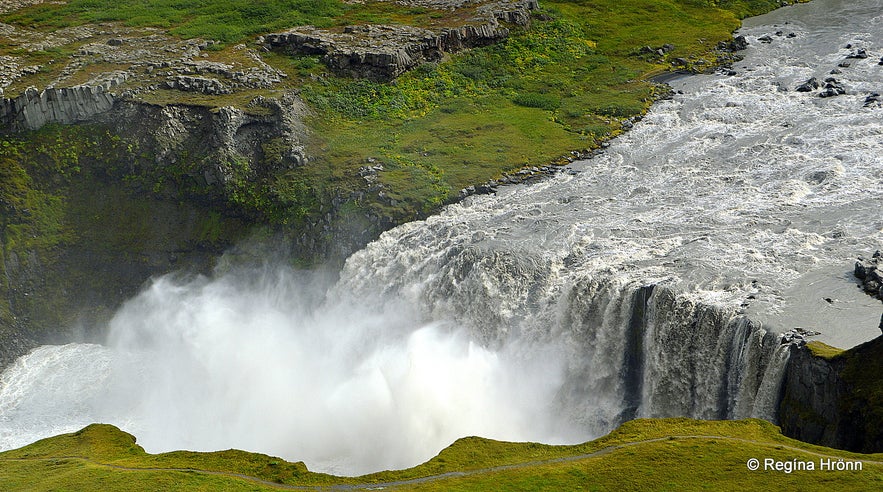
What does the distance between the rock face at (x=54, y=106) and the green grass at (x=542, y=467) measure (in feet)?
114

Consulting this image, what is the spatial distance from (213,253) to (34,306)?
1221 cm

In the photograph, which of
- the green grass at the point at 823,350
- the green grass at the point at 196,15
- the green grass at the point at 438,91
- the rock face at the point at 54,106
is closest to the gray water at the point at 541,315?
the green grass at the point at 823,350

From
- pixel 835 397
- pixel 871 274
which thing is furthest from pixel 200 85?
pixel 835 397

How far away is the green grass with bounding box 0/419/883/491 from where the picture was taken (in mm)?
26969

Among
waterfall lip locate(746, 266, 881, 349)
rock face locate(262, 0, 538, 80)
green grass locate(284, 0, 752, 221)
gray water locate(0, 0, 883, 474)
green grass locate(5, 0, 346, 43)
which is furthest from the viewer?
green grass locate(5, 0, 346, 43)

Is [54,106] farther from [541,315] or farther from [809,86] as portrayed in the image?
[809,86]

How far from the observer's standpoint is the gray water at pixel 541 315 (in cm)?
3831

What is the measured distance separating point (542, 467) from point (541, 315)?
1461cm

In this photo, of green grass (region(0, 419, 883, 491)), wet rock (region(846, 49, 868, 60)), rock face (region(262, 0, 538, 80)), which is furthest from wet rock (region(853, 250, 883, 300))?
rock face (region(262, 0, 538, 80))

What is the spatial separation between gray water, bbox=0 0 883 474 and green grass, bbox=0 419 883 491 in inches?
215

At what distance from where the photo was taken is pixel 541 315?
4375 cm

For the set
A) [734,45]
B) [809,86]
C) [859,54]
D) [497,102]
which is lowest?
[497,102]

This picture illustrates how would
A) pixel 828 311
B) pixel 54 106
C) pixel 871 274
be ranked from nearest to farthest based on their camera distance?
pixel 828 311
pixel 871 274
pixel 54 106

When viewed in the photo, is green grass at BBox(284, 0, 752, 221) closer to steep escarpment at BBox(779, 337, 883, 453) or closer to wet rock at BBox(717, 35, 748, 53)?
wet rock at BBox(717, 35, 748, 53)
